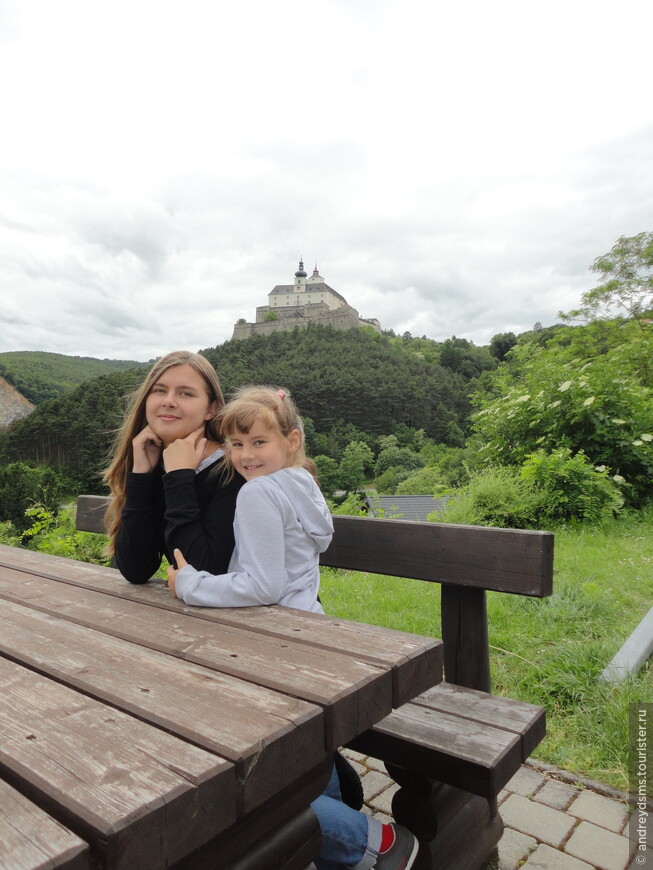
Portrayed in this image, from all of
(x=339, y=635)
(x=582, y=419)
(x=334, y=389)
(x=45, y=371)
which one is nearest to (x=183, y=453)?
(x=339, y=635)

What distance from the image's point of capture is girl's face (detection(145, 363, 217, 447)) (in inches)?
73.7

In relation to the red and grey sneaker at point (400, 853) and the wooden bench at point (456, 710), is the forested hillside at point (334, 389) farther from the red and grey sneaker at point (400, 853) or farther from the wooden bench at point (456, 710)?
the red and grey sneaker at point (400, 853)

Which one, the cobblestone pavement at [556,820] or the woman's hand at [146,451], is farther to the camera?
the woman's hand at [146,451]

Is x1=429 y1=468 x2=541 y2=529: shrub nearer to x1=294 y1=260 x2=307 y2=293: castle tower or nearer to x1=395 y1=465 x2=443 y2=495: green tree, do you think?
x1=395 y1=465 x2=443 y2=495: green tree

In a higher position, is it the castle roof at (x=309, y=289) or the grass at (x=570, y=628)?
the castle roof at (x=309, y=289)

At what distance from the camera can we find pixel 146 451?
1.85 meters

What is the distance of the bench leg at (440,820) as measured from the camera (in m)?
1.42

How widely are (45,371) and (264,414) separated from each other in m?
59.8

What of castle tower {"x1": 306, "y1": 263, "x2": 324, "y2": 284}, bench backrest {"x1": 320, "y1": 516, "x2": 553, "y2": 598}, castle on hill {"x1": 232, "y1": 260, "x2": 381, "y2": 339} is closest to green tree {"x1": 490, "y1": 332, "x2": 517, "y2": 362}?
castle on hill {"x1": 232, "y1": 260, "x2": 381, "y2": 339}

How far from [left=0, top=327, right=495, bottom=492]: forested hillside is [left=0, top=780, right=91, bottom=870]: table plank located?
38742 mm

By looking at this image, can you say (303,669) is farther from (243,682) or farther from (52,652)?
(52,652)

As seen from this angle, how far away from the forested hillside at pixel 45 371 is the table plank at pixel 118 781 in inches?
1914

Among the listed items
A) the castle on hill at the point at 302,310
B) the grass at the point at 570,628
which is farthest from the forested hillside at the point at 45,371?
the grass at the point at 570,628

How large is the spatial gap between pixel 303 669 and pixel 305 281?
9626 centimetres
